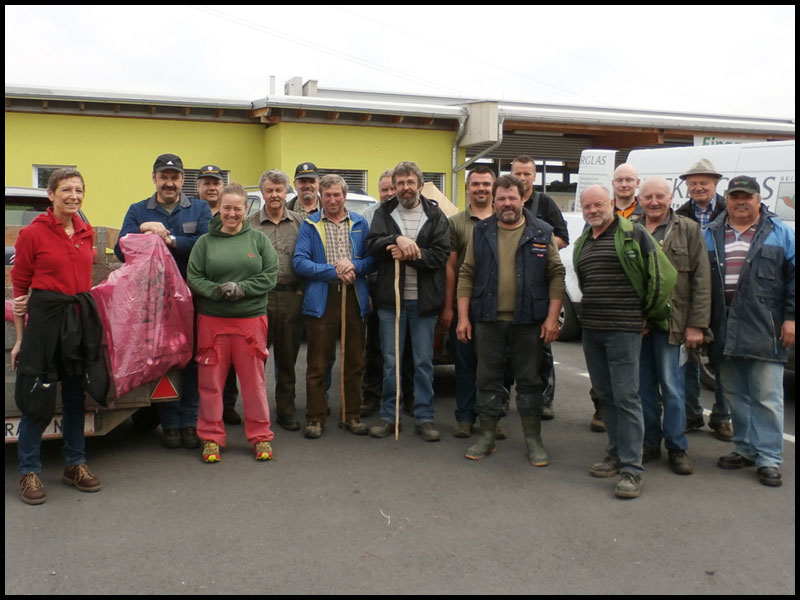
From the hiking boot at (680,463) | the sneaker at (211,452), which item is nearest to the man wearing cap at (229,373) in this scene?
the sneaker at (211,452)

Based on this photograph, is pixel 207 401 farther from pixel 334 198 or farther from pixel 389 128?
pixel 389 128

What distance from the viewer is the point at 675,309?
197 inches

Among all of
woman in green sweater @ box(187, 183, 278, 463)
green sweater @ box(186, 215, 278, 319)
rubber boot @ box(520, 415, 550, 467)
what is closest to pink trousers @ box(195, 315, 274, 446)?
woman in green sweater @ box(187, 183, 278, 463)

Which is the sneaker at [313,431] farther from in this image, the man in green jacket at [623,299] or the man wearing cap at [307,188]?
the man in green jacket at [623,299]

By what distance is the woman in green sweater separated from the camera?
525 centimetres

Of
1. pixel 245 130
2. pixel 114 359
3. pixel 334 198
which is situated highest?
pixel 245 130

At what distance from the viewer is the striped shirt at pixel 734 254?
199 inches

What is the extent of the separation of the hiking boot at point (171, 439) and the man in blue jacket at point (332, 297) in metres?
0.95

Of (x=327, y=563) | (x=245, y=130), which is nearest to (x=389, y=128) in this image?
(x=245, y=130)

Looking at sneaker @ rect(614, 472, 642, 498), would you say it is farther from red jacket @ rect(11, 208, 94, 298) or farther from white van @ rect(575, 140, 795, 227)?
white van @ rect(575, 140, 795, 227)

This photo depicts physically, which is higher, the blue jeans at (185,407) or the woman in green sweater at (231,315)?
the woman in green sweater at (231,315)

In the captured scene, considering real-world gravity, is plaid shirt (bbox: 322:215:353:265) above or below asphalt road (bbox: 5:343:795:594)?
above

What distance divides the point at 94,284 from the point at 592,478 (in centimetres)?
364

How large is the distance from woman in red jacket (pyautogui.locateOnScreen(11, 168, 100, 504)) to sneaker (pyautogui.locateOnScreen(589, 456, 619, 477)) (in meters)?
3.15
